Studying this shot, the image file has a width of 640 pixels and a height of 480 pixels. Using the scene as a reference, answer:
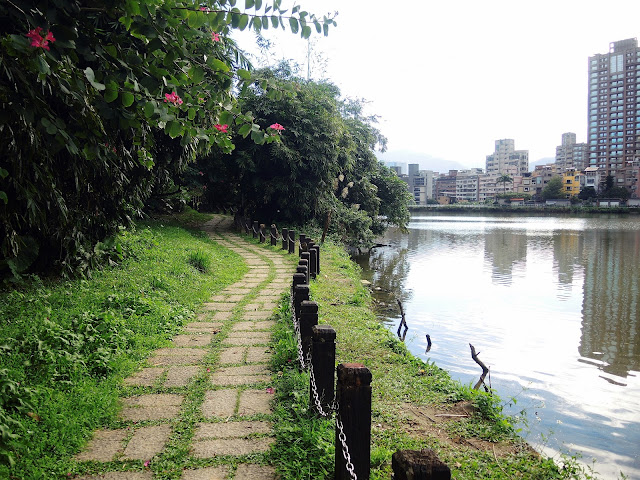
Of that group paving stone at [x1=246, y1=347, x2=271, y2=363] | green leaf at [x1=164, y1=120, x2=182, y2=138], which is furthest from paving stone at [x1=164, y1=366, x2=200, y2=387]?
green leaf at [x1=164, y1=120, x2=182, y2=138]

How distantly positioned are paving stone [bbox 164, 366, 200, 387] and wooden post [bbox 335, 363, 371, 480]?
2.03 metres

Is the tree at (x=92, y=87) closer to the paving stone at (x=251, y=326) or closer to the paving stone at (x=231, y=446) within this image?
the paving stone at (x=231, y=446)

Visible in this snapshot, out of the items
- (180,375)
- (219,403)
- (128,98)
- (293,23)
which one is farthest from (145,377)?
(293,23)

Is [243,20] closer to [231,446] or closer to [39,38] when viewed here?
[39,38]

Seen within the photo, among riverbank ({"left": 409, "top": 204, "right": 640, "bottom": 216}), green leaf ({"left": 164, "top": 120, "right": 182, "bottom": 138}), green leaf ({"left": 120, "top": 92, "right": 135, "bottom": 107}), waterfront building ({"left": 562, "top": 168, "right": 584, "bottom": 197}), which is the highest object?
waterfront building ({"left": 562, "top": 168, "right": 584, "bottom": 197})

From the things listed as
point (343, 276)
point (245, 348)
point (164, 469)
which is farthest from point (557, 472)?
point (343, 276)

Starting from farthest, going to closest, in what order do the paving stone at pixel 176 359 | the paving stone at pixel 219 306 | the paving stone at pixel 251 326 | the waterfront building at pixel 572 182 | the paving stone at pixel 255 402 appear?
1. the waterfront building at pixel 572 182
2. the paving stone at pixel 219 306
3. the paving stone at pixel 251 326
4. the paving stone at pixel 176 359
5. the paving stone at pixel 255 402

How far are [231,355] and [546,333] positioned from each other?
791 cm

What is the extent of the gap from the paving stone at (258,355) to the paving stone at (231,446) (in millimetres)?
1544

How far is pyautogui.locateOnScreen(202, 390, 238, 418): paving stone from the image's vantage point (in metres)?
3.57

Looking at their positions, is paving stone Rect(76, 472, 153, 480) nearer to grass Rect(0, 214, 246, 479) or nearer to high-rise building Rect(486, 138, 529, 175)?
grass Rect(0, 214, 246, 479)

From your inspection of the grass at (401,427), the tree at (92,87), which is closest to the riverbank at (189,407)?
the grass at (401,427)

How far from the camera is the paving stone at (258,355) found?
15.6ft

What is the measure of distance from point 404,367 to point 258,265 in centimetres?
665
